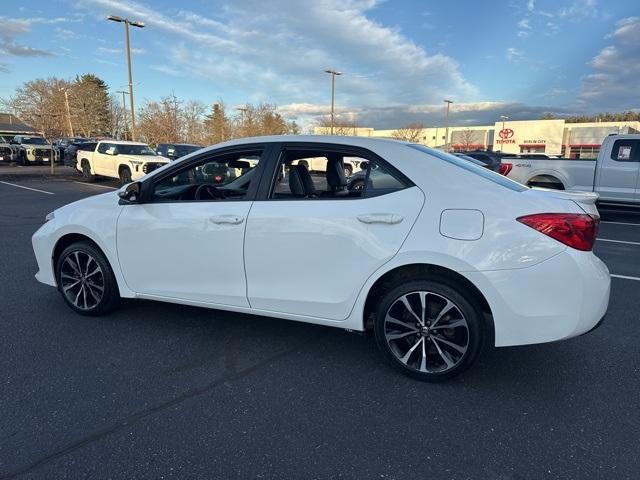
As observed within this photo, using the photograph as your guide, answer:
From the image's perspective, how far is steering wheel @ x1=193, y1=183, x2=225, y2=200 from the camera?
386 cm

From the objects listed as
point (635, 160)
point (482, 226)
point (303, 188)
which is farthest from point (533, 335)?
point (635, 160)

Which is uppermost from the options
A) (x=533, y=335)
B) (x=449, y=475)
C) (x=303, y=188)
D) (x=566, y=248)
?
(x=303, y=188)

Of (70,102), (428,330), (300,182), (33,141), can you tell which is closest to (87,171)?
(33,141)

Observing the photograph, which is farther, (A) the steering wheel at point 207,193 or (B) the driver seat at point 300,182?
(A) the steering wheel at point 207,193

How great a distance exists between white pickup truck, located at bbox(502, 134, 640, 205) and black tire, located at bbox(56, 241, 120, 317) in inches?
424

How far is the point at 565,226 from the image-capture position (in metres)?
2.85

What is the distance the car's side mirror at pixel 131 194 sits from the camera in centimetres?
387

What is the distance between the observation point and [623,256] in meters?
7.32

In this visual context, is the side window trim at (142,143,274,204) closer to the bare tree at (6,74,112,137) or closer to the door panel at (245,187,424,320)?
the door panel at (245,187,424,320)

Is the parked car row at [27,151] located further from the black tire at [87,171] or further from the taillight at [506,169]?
the taillight at [506,169]

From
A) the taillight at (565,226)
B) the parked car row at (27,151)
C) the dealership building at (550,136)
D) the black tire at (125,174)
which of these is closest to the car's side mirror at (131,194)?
the taillight at (565,226)

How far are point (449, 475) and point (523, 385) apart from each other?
118 cm

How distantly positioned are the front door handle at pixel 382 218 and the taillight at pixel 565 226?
0.76 m

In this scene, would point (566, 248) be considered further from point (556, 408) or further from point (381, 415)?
point (381, 415)
